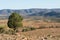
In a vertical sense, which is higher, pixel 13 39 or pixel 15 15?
pixel 13 39

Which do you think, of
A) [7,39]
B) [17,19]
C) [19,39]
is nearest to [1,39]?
[7,39]

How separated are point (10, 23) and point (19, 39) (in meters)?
28.3

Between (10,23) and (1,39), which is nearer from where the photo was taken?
(1,39)

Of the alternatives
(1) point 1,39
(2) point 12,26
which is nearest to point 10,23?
(2) point 12,26

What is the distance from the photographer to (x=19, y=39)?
13.9 m

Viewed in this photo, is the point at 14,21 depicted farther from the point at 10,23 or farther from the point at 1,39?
the point at 1,39

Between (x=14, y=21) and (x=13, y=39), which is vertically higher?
(x=13, y=39)

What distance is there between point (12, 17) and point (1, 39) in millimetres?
27849

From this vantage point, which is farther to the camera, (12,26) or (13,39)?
(12,26)

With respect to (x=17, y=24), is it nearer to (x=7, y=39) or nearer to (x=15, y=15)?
(x=15, y=15)

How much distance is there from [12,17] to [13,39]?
28.3 meters

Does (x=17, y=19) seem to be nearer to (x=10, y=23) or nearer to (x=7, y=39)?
(x=10, y=23)

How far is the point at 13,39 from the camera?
13.9m

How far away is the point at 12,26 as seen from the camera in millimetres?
42062
